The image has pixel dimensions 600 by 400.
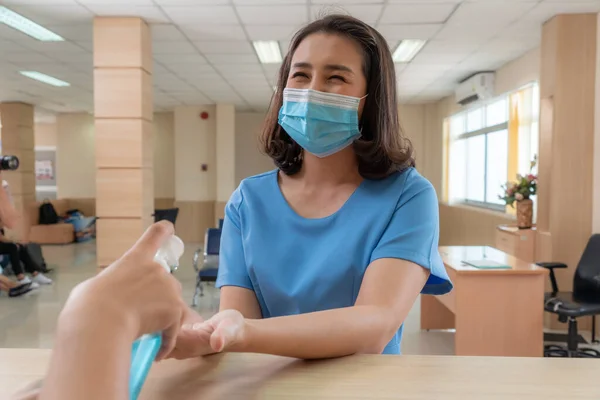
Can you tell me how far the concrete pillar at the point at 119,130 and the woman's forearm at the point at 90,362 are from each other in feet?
15.8

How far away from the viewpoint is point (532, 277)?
3.55 meters

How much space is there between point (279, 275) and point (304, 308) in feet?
0.30

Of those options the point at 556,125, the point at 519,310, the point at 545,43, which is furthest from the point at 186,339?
the point at 545,43

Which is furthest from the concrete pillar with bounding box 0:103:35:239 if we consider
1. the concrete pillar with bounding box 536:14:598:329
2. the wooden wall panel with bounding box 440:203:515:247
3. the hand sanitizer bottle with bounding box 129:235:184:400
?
the hand sanitizer bottle with bounding box 129:235:184:400

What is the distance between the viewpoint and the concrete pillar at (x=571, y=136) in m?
4.82

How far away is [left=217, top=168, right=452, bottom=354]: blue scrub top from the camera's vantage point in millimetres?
1052

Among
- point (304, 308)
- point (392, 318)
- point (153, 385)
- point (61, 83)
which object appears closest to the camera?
point (153, 385)

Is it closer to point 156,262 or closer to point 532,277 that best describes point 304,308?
point 156,262

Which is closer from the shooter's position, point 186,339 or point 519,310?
point 186,339

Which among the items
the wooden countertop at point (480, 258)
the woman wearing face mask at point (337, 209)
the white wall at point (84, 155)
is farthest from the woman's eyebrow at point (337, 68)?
the white wall at point (84, 155)

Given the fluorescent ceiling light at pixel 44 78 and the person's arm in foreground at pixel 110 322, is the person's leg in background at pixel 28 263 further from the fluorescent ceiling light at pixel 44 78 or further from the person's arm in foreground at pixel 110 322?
the person's arm in foreground at pixel 110 322

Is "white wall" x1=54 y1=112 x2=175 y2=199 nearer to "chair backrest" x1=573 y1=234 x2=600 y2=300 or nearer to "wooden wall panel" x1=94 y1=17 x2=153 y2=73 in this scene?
"wooden wall panel" x1=94 y1=17 x2=153 y2=73

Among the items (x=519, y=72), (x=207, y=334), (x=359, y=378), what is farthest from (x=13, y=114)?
(x=359, y=378)

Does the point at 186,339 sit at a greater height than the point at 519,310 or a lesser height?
greater
